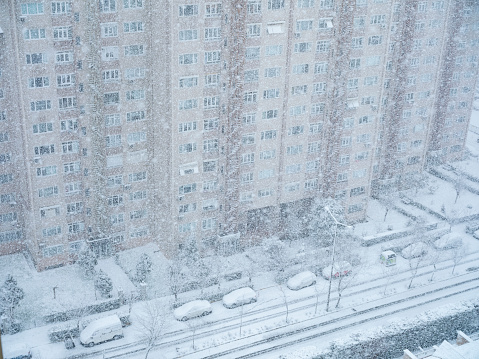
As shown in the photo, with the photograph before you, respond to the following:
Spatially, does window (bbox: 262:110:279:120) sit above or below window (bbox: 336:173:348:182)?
above

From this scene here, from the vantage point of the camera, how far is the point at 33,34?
44.5 meters

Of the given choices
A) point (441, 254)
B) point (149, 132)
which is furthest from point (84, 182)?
point (441, 254)

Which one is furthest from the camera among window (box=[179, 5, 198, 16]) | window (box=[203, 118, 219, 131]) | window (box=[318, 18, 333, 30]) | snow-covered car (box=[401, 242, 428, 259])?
snow-covered car (box=[401, 242, 428, 259])

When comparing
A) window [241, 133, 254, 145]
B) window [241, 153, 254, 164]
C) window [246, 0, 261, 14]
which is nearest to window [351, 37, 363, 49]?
window [246, 0, 261, 14]

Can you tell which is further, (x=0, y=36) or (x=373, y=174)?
(x=373, y=174)

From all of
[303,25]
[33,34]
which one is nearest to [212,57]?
[303,25]

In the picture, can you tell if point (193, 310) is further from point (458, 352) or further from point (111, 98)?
point (458, 352)

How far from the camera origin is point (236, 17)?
160ft

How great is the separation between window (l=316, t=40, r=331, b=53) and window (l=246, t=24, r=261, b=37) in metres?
6.72

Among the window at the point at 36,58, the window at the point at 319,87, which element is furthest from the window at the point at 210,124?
the window at the point at 36,58

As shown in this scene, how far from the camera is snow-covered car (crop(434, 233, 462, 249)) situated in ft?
198

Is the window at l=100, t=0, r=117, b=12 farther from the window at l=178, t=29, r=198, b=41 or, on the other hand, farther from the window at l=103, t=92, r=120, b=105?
the window at l=103, t=92, r=120, b=105

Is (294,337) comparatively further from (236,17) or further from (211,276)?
(236,17)

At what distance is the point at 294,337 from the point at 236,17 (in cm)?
2847
